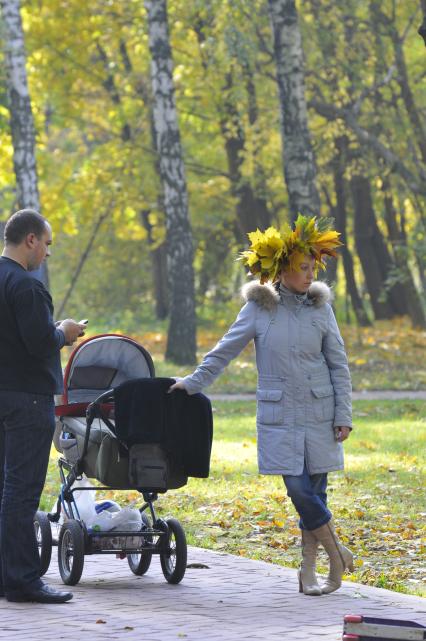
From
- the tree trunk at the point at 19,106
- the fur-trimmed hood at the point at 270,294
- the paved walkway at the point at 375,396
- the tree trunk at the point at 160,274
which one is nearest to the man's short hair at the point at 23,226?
the fur-trimmed hood at the point at 270,294

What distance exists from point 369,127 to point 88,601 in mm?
25097

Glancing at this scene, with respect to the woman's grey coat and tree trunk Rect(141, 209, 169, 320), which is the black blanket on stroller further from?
tree trunk Rect(141, 209, 169, 320)

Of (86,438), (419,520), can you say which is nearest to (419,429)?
(419,520)

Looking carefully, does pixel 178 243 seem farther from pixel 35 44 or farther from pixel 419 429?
pixel 419 429

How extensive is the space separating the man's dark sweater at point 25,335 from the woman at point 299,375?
76cm

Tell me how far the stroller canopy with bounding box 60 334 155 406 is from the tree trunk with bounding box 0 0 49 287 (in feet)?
53.0

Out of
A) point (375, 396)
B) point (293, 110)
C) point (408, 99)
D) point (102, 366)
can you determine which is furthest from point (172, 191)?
point (102, 366)

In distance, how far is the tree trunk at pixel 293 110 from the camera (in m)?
23.3

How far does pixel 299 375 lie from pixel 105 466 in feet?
4.09

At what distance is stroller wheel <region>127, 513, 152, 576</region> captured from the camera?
353 inches

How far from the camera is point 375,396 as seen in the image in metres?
22.4

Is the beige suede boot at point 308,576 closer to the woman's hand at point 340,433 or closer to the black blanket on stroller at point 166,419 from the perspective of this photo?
the woman's hand at point 340,433

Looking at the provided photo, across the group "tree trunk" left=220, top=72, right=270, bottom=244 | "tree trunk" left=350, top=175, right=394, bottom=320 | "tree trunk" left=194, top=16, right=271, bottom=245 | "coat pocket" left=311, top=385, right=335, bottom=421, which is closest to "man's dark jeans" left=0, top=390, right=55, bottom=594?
"coat pocket" left=311, top=385, right=335, bottom=421

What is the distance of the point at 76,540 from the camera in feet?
28.1
